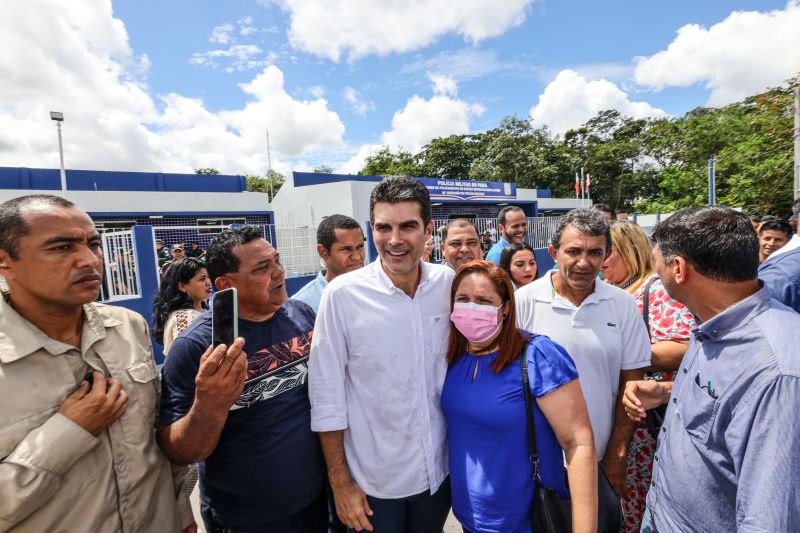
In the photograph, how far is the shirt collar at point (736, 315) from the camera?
1318mm

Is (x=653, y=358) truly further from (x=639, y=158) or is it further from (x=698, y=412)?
(x=639, y=158)

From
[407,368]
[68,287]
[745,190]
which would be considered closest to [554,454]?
[407,368]

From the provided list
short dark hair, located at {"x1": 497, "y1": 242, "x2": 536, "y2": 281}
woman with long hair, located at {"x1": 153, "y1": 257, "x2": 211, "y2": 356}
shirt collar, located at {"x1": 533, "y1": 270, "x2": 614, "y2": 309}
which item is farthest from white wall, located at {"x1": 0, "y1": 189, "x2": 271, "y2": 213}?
shirt collar, located at {"x1": 533, "y1": 270, "x2": 614, "y2": 309}

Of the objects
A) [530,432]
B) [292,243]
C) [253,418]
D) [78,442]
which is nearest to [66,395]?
[78,442]

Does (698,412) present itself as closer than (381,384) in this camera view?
Yes

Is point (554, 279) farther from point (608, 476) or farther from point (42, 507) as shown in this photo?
point (42, 507)

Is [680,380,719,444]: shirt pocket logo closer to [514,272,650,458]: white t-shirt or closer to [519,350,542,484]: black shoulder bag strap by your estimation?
[519,350,542,484]: black shoulder bag strap

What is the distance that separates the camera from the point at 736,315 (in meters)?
1.34

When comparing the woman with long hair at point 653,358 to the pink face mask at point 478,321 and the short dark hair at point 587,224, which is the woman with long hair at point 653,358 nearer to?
the short dark hair at point 587,224

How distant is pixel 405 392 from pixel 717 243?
1309mm

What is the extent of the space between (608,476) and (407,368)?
4.35ft

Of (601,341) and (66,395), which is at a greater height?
(66,395)

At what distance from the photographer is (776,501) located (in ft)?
3.63

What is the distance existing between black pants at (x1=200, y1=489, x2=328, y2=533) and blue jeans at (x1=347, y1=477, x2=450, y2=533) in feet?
0.68
